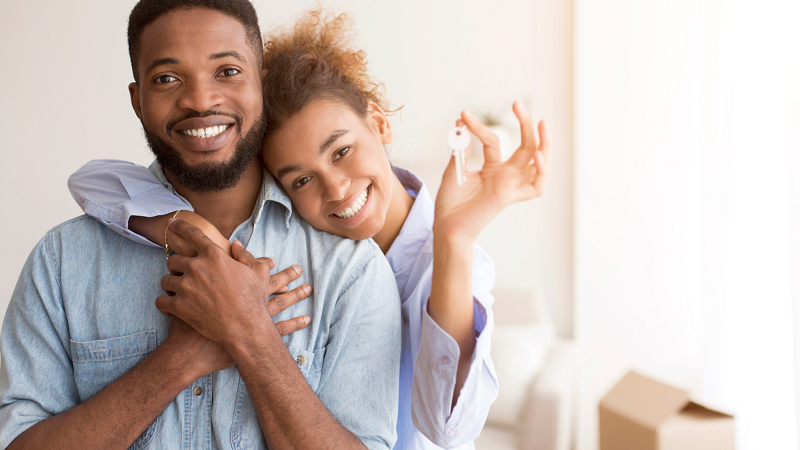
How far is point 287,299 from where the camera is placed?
3.36ft

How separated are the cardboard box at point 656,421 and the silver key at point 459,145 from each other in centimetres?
139

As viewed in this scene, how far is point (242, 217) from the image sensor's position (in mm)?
1181

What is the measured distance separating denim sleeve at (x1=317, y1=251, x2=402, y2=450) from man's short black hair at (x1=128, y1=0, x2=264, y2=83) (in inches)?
21.4

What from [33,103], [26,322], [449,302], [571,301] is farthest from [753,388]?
[33,103]

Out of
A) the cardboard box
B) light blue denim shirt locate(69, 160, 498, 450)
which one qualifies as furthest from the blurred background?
light blue denim shirt locate(69, 160, 498, 450)

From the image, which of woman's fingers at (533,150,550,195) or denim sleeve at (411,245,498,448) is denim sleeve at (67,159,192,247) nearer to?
denim sleeve at (411,245,498,448)

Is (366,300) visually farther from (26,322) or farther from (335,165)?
(26,322)

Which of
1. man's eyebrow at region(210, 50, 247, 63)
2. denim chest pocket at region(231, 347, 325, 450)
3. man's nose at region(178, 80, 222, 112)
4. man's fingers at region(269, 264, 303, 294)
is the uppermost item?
man's eyebrow at region(210, 50, 247, 63)

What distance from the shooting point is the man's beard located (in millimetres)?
1072

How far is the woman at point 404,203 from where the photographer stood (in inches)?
35.6

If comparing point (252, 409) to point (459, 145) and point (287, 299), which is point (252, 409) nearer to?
point (287, 299)

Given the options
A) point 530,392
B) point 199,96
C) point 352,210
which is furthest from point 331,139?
point 530,392

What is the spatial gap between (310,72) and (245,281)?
483 millimetres

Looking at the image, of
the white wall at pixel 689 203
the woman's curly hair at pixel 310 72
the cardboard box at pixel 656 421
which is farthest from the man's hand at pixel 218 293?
the white wall at pixel 689 203
